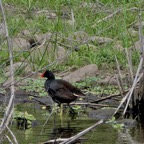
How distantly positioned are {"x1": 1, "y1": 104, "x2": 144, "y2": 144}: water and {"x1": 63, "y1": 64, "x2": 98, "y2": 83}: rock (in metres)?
2.10

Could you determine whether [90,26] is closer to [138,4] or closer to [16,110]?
[138,4]

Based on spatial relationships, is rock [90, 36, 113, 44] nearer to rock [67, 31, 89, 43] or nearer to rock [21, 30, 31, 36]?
rock [67, 31, 89, 43]

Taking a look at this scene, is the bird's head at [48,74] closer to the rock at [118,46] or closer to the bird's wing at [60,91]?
the bird's wing at [60,91]

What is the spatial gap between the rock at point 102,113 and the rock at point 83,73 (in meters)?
1.96

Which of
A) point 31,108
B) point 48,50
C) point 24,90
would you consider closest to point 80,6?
point 48,50

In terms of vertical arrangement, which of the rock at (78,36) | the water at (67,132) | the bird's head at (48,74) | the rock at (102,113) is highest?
the rock at (78,36)

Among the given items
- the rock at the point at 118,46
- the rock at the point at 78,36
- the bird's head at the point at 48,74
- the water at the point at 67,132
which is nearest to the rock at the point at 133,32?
the rock at the point at 118,46

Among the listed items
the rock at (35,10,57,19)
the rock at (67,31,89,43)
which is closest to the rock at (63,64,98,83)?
the rock at (67,31,89,43)

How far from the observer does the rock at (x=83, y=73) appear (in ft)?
41.5

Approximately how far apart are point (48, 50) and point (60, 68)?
45cm

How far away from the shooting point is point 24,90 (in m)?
12.4

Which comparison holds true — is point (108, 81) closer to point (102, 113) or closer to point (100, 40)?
point (100, 40)

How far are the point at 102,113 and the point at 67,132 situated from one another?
119 cm

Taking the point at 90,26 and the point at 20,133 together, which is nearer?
the point at 20,133
